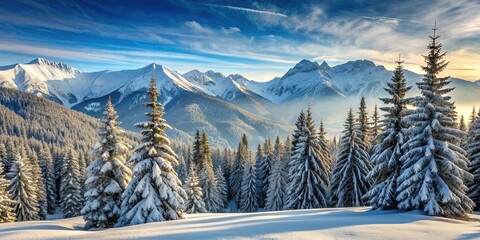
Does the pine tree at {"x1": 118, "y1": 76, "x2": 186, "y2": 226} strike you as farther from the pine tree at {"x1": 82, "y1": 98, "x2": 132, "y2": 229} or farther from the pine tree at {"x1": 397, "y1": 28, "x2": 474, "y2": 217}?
the pine tree at {"x1": 397, "y1": 28, "x2": 474, "y2": 217}

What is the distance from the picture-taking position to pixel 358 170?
31.6m

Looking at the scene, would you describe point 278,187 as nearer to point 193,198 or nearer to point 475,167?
point 193,198

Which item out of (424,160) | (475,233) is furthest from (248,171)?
(475,233)

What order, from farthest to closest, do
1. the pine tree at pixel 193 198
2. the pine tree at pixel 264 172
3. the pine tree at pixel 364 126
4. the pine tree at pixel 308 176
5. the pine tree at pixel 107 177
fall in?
the pine tree at pixel 264 172 < the pine tree at pixel 193 198 < the pine tree at pixel 364 126 < the pine tree at pixel 308 176 < the pine tree at pixel 107 177

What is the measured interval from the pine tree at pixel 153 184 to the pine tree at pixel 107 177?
4.69ft

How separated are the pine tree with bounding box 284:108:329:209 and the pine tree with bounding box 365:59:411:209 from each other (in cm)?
1128

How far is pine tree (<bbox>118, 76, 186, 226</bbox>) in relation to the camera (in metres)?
19.9

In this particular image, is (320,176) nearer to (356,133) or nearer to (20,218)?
(356,133)

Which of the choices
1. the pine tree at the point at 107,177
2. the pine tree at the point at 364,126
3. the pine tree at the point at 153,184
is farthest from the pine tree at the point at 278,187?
the pine tree at the point at 107,177

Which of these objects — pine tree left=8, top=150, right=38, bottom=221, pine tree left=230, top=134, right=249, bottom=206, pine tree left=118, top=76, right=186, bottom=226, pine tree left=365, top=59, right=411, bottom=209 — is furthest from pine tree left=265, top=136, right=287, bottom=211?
pine tree left=8, top=150, right=38, bottom=221

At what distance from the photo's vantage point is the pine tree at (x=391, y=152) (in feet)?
65.1

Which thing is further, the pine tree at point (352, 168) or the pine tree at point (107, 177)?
the pine tree at point (352, 168)

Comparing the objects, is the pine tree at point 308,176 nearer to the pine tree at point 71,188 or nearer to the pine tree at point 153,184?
the pine tree at point 153,184

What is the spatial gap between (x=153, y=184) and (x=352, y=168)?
21011 millimetres
